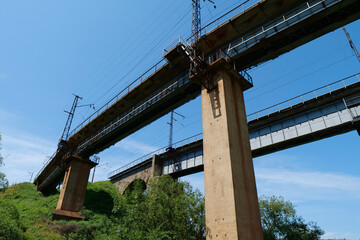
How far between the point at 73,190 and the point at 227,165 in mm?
22193

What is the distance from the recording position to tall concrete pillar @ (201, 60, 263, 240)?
8984 millimetres

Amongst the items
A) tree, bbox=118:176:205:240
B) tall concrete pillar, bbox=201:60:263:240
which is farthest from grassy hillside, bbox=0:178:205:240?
tall concrete pillar, bbox=201:60:263:240

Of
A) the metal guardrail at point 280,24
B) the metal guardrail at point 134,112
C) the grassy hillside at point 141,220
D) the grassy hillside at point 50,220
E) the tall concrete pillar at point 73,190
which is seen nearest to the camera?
the metal guardrail at point 280,24

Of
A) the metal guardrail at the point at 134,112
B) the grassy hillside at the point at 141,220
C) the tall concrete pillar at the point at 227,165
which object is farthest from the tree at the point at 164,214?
the metal guardrail at the point at 134,112

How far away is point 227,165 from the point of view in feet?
32.0

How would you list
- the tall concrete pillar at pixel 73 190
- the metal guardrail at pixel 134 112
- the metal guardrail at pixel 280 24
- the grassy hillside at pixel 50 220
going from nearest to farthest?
the metal guardrail at pixel 280 24 < the grassy hillside at pixel 50 220 < the metal guardrail at pixel 134 112 < the tall concrete pillar at pixel 73 190

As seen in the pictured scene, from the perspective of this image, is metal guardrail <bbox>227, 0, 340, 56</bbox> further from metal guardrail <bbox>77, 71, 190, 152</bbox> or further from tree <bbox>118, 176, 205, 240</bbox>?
tree <bbox>118, 176, 205, 240</bbox>

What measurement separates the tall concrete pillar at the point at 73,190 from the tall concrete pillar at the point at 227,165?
19.5 metres

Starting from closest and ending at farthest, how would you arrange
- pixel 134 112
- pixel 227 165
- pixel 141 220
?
pixel 227 165 → pixel 141 220 → pixel 134 112

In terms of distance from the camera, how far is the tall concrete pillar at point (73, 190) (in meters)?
23.9

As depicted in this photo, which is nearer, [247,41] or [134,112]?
[247,41]

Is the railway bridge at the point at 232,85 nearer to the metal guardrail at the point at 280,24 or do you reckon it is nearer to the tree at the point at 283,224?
the metal guardrail at the point at 280,24

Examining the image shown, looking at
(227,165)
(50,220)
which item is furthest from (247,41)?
(50,220)

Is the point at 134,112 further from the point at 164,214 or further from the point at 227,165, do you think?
the point at 227,165
